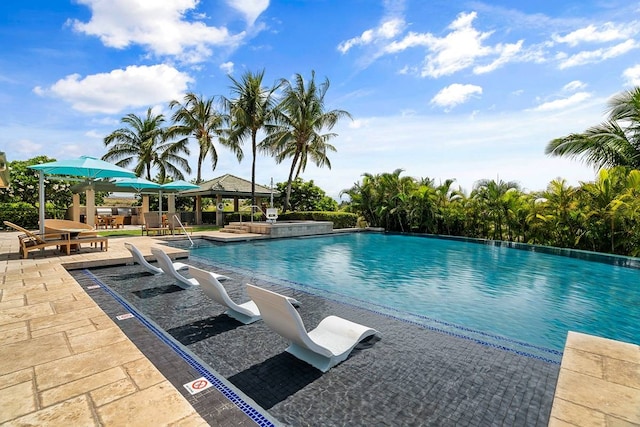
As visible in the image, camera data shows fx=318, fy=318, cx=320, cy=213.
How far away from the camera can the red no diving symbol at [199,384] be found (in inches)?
110

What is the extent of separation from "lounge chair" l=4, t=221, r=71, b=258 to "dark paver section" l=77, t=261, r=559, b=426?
5.63 m

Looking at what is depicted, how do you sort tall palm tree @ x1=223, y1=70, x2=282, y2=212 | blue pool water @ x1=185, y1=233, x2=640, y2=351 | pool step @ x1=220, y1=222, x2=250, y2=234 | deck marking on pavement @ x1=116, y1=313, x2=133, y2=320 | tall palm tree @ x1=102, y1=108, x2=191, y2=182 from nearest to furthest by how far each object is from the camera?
1. deck marking on pavement @ x1=116, y1=313, x2=133, y2=320
2. blue pool water @ x1=185, y1=233, x2=640, y2=351
3. pool step @ x1=220, y1=222, x2=250, y2=234
4. tall palm tree @ x1=223, y1=70, x2=282, y2=212
5. tall palm tree @ x1=102, y1=108, x2=191, y2=182

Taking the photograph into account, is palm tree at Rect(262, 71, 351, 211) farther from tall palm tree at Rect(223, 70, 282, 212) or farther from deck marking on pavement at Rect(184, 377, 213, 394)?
deck marking on pavement at Rect(184, 377, 213, 394)

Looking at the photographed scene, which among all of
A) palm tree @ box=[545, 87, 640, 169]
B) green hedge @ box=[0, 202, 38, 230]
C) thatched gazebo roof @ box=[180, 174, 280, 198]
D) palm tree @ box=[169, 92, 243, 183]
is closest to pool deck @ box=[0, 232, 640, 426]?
palm tree @ box=[545, 87, 640, 169]

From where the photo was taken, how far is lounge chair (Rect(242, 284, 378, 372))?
3.04 metres

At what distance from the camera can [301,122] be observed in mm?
21297

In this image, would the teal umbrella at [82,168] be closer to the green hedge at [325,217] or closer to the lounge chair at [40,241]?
the lounge chair at [40,241]

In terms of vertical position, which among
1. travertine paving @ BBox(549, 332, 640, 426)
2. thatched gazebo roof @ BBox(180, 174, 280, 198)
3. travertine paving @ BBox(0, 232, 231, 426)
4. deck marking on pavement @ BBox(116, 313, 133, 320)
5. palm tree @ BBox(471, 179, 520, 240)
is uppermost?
thatched gazebo roof @ BBox(180, 174, 280, 198)

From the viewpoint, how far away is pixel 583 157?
13195 mm

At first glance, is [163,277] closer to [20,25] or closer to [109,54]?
[20,25]

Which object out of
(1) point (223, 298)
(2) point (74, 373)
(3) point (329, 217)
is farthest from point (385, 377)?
(3) point (329, 217)

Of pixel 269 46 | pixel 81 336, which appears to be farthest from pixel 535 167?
pixel 81 336

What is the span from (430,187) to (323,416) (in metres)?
18.6

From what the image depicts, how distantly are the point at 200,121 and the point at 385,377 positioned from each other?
2494 centimetres
